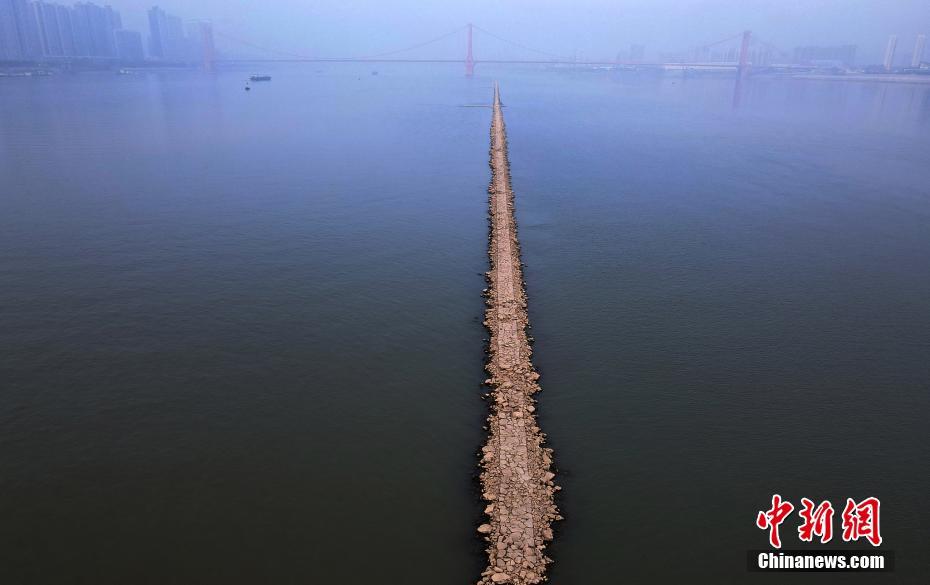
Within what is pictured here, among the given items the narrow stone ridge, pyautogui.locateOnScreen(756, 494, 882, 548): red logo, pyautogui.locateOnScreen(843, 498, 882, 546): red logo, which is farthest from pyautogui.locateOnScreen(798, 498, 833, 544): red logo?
the narrow stone ridge

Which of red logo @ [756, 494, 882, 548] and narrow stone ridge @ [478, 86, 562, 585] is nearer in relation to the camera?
narrow stone ridge @ [478, 86, 562, 585]

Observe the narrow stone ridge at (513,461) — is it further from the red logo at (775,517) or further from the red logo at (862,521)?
the red logo at (862,521)

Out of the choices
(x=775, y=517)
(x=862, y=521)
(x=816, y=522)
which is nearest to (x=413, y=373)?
(x=775, y=517)

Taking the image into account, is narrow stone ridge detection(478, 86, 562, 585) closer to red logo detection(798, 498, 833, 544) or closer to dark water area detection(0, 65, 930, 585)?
dark water area detection(0, 65, 930, 585)

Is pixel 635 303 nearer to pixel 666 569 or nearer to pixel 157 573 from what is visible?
pixel 666 569

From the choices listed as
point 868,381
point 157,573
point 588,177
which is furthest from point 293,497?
point 588,177
